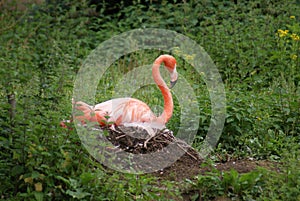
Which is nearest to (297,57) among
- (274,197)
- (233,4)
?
(233,4)

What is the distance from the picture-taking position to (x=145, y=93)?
7.77m

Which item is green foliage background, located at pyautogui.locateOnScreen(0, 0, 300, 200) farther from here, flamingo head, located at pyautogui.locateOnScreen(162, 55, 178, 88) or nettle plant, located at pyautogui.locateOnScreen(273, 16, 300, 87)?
flamingo head, located at pyautogui.locateOnScreen(162, 55, 178, 88)

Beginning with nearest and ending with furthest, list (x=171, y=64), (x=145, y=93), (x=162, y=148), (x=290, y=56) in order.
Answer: (x=162, y=148)
(x=171, y=64)
(x=145, y=93)
(x=290, y=56)

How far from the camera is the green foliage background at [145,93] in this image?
4.82 metres

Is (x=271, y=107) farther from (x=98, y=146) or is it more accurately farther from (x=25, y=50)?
(x=25, y=50)

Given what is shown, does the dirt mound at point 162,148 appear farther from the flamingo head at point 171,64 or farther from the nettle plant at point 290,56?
the nettle plant at point 290,56

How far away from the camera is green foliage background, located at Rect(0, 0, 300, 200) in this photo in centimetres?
482

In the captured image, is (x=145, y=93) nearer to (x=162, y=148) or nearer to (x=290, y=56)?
(x=162, y=148)

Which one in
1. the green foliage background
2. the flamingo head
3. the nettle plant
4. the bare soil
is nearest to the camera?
the green foliage background

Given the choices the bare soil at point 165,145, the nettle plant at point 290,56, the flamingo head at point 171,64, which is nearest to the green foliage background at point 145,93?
the nettle plant at point 290,56

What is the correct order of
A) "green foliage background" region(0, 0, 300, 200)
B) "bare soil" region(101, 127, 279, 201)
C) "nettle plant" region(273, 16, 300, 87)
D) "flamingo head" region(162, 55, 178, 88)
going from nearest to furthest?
"green foliage background" region(0, 0, 300, 200) → "bare soil" region(101, 127, 279, 201) → "flamingo head" region(162, 55, 178, 88) → "nettle plant" region(273, 16, 300, 87)

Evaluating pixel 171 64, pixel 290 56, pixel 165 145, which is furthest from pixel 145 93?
pixel 290 56

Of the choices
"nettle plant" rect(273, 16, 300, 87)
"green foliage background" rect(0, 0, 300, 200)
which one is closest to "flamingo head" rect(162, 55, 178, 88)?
"green foliage background" rect(0, 0, 300, 200)

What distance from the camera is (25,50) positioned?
991cm
